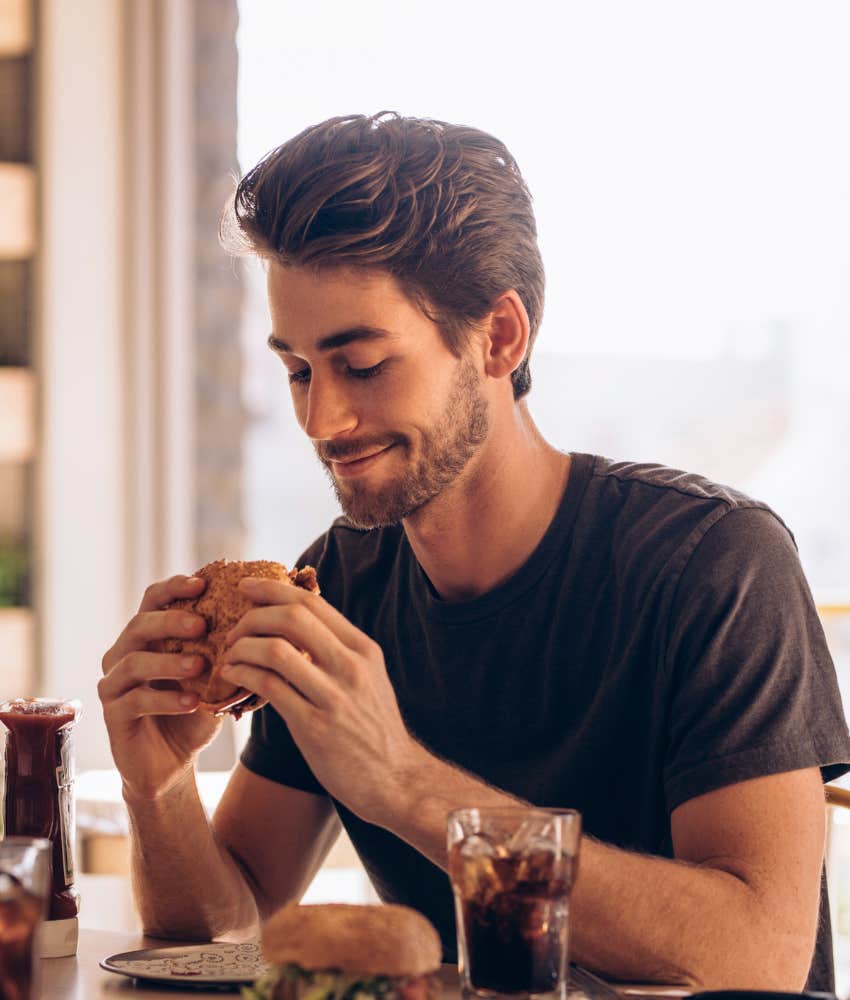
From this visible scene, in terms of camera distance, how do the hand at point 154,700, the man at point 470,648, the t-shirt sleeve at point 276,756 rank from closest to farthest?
the man at point 470,648
the hand at point 154,700
the t-shirt sleeve at point 276,756

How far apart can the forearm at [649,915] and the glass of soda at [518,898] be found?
0.21 metres

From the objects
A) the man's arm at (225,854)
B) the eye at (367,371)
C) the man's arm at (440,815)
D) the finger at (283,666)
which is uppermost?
the eye at (367,371)

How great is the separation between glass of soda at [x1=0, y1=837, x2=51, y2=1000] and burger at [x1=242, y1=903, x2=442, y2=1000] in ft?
0.50

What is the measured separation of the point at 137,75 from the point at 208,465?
4.07 feet

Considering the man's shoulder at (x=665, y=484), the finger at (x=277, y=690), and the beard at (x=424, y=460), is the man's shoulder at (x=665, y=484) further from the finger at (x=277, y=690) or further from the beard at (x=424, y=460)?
the finger at (x=277, y=690)

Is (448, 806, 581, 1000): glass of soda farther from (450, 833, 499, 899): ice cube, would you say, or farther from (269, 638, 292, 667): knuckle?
(269, 638, 292, 667): knuckle

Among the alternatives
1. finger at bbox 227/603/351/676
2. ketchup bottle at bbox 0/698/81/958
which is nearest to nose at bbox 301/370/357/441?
finger at bbox 227/603/351/676

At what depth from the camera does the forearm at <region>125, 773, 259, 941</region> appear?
1.47 meters

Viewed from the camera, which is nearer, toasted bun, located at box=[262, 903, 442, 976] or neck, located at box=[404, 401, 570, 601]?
toasted bun, located at box=[262, 903, 442, 976]

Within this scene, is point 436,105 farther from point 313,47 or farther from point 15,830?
point 15,830

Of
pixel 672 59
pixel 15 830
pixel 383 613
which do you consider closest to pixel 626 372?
pixel 672 59

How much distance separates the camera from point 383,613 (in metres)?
1.84

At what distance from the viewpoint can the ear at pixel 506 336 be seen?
1764 millimetres

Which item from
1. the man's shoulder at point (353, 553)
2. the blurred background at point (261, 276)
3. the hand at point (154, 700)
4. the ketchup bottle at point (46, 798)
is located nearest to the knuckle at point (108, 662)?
the hand at point (154, 700)
